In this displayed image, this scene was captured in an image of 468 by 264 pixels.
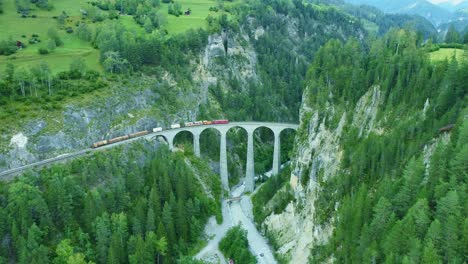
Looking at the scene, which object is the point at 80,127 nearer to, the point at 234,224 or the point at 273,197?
the point at 234,224

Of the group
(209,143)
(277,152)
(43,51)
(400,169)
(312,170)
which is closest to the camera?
(400,169)

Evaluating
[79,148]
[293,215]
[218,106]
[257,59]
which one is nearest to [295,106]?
[257,59]

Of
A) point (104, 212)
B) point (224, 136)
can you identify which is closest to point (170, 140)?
point (224, 136)

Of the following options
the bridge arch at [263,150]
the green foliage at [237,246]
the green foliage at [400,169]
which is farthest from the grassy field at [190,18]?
the green foliage at [237,246]

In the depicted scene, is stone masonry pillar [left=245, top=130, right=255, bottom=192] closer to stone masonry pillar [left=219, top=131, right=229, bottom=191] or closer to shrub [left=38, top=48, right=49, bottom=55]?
stone masonry pillar [left=219, top=131, right=229, bottom=191]

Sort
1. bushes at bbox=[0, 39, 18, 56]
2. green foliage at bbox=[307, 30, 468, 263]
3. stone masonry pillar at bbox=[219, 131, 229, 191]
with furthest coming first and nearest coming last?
stone masonry pillar at bbox=[219, 131, 229, 191], bushes at bbox=[0, 39, 18, 56], green foliage at bbox=[307, 30, 468, 263]

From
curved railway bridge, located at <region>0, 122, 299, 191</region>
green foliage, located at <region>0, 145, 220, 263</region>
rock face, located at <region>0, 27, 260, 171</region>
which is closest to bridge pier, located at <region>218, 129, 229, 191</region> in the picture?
curved railway bridge, located at <region>0, 122, 299, 191</region>
